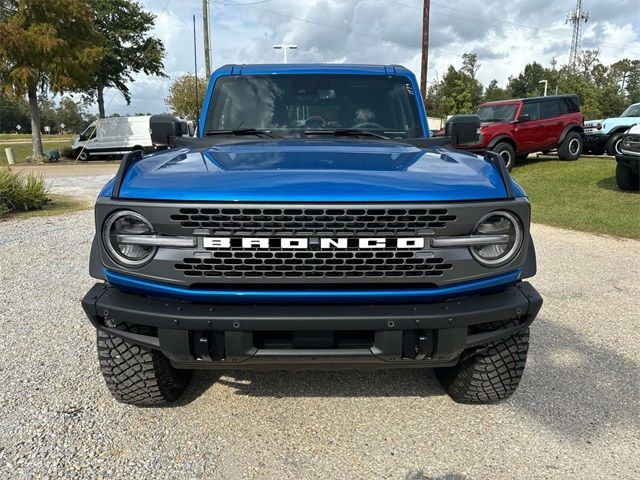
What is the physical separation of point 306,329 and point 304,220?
0.46 meters

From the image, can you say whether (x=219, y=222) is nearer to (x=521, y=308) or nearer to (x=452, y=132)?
(x=521, y=308)

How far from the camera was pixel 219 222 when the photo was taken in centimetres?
215

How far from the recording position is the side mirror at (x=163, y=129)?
3.51m

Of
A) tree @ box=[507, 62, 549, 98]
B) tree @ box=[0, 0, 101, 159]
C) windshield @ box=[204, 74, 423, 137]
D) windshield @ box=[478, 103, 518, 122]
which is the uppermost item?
tree @ box=[507, 62, 549, 98]

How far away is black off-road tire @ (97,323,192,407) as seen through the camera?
2.59 metres

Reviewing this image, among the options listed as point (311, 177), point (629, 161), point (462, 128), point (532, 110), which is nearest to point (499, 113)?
point (532, 110)

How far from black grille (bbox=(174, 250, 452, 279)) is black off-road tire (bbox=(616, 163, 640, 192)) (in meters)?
10.5

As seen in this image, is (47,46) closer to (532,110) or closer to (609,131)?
(532,110)

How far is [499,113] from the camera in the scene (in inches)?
600

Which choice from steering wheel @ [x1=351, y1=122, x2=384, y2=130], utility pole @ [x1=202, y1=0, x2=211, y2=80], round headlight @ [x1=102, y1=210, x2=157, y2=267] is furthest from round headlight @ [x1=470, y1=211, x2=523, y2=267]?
utility pole @ [x1=202, y1=0, x2=211, y2=80]

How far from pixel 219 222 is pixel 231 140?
127 cm

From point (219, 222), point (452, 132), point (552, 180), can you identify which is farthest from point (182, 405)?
point (552, 180)

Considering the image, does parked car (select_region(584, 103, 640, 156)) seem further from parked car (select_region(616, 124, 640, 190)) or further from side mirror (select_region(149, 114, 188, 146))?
side mirror (select_region(149, 114, 188, 146))

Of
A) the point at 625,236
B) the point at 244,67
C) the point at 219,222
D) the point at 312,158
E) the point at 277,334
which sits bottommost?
the point at 625,236
